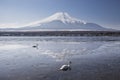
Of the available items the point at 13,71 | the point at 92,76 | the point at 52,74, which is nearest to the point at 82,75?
the point at 92,76

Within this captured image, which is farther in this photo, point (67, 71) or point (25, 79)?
point (67, 71)

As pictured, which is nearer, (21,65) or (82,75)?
(82,75)

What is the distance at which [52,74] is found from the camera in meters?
15.0

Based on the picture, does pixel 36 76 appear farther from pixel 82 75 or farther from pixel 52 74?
pixel 82 75

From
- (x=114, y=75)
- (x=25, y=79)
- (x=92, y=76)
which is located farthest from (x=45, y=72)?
(x=114, y=75)

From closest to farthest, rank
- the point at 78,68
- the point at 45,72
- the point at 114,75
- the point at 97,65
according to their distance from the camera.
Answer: the point at 114,75 → the point at 45,72 → the point at 78,68 → the point at 97,65

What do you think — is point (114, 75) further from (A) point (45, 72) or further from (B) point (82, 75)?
(A) point (45, 72)

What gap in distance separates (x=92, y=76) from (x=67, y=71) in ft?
7.12

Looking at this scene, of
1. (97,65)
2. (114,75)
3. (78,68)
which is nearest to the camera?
(114,75)

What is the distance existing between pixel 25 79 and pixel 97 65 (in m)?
6.59

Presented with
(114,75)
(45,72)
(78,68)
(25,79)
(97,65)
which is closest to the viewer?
(25,79)

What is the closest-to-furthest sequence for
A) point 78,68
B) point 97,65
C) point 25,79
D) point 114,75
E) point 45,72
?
point 25,79 → point 114,75 → point 45,72 → point 78,68 → point 97,65

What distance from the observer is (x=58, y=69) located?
16578 mm

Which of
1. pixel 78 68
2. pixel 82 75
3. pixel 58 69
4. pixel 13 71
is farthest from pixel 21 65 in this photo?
pixel 82 75
